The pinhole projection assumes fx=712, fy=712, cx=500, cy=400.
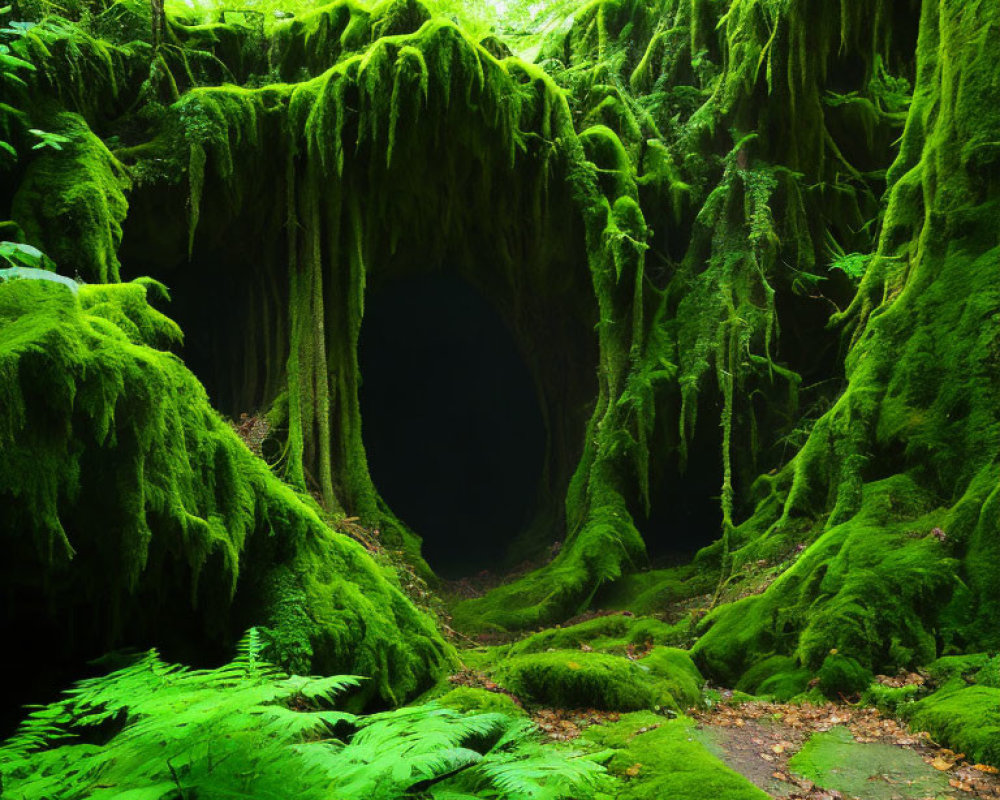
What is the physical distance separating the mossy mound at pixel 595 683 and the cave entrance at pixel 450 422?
10.2 metres

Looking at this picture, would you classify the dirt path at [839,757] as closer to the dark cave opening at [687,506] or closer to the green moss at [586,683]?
the green moss at [586,683]

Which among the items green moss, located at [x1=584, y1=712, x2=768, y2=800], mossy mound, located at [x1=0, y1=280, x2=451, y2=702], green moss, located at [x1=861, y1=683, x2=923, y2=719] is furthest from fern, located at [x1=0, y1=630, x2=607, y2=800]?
green moss, located at [x1=861, y1=683, x2=923, y2=719]

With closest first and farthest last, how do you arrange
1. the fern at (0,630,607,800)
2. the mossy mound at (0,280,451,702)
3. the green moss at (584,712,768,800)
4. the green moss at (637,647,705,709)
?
1. the fern at (0,630,607,800)
2. the green moss at (584,712,768,800)
3. the mossy mound at (0,280,451,702)
4. the green moss at (637,647,705,709)

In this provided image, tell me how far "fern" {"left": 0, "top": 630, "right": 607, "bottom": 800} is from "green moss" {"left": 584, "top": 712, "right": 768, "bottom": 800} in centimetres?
91

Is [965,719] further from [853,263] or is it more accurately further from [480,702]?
[853,263]

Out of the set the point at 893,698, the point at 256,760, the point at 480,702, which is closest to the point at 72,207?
the point at 480,702

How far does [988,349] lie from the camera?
592cm

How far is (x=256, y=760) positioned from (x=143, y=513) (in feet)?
7.91

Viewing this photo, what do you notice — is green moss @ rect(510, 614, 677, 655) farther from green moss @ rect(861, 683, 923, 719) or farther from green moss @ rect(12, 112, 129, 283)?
green moss @ rect(12, 112, 129, 283)

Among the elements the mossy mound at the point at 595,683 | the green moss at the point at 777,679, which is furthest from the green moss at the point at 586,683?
the green moss at the point at 777,679

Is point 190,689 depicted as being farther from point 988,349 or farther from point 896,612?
point 988,349

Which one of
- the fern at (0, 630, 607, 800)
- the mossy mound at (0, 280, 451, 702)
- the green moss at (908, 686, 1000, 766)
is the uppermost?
the mossy mound at (0, 280, 451, 702)

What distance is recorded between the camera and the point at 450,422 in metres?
19.6

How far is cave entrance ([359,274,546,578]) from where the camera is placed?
1648 cm
